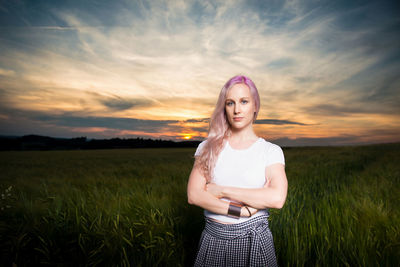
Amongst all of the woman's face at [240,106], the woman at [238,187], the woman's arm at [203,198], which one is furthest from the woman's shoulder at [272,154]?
the woman's arm at [203,198]

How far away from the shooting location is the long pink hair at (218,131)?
1.84 meters

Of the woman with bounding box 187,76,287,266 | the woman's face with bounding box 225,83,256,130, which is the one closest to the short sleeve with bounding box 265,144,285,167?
the woman with bounding box 187,76,287,266

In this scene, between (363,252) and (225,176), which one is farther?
(363,252)

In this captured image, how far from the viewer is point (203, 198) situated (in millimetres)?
1721

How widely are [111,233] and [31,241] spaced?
103 centimetres

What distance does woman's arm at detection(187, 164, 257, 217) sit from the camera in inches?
65.6

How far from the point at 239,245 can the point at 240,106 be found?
1.02 metres

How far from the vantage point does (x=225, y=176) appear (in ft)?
5.80

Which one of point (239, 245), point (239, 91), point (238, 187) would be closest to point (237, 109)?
point (239, 91)

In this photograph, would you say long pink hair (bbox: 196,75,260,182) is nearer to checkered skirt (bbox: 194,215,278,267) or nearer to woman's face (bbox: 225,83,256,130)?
woman's face (bbox: 225,83,256,130)

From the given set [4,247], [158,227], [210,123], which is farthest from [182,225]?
[4,247]

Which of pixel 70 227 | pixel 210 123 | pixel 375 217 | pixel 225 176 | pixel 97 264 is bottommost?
pixel 97 264

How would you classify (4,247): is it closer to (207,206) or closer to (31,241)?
(31,241)

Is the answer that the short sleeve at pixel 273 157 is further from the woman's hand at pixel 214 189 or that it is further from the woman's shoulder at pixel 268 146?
the woman's hand at pixel 214 189
